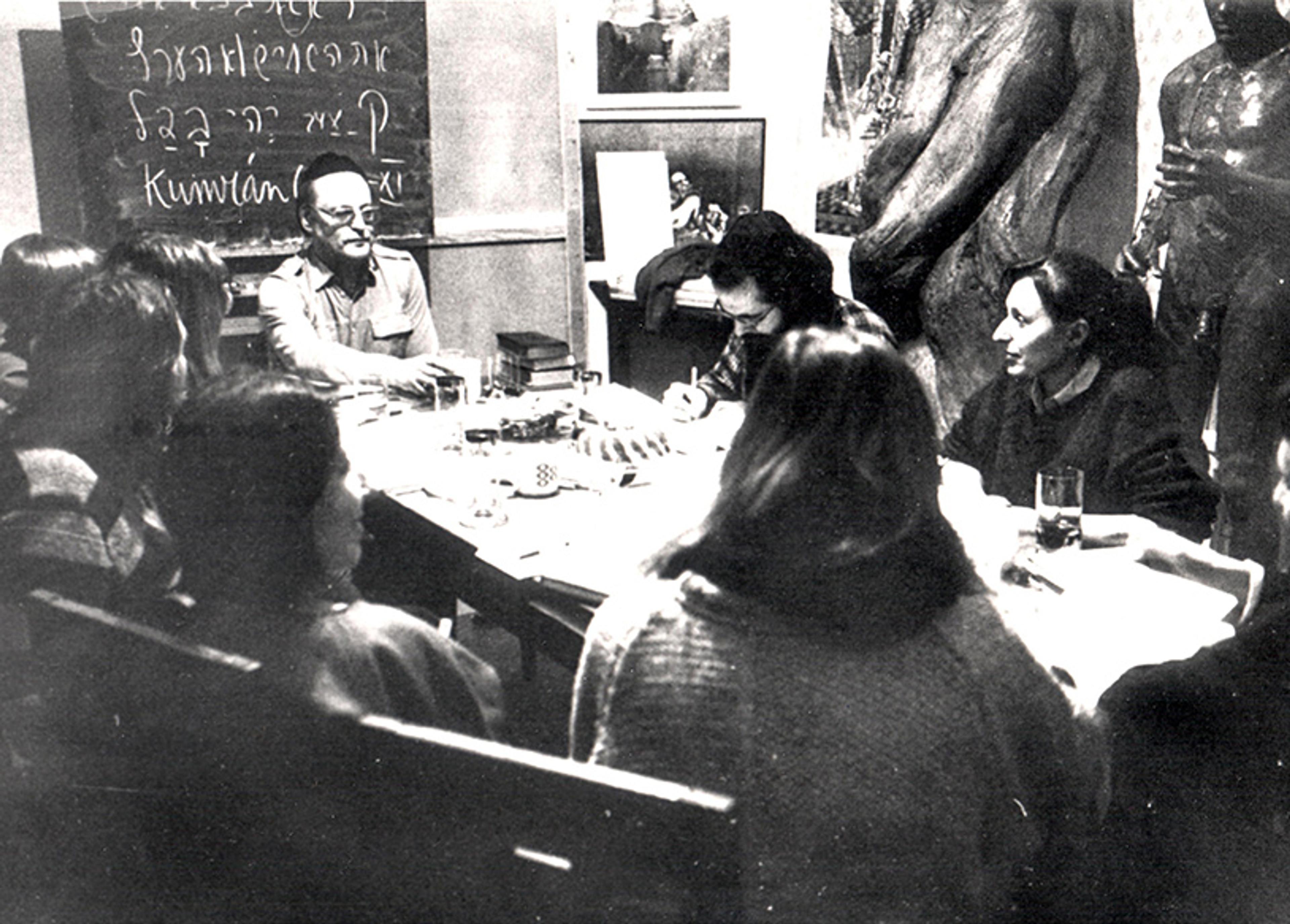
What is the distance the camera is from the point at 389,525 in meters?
1.78

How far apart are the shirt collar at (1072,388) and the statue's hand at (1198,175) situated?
345 millimetres

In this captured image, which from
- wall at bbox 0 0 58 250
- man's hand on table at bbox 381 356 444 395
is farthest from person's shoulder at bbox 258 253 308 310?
wall at bbox 0 0 58 250

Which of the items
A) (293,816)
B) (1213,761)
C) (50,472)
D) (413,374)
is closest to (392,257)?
(413,374)

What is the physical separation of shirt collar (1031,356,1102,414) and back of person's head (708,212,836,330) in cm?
43

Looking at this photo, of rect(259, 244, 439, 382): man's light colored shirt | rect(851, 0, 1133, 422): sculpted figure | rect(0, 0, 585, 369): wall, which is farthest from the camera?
rect(851, 0, 1133, 422): sculpted figure

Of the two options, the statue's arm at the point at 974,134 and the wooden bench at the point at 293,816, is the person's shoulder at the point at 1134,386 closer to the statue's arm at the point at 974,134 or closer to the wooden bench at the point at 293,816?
the statue's arm at the point at 974,134

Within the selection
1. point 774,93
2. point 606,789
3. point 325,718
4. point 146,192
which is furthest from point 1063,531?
point 146,192

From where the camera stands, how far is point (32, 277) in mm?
1744

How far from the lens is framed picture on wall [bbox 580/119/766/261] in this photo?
220 centimetres

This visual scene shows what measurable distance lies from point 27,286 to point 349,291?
1.85 ft

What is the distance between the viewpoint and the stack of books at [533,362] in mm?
2230

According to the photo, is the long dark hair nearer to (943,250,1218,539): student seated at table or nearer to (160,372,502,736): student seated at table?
(160,372,502,736): student seated at table

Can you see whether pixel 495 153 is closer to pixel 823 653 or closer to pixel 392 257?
pixel 392 257

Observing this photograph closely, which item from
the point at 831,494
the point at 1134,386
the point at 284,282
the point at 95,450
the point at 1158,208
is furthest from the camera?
the point at 1134,386
